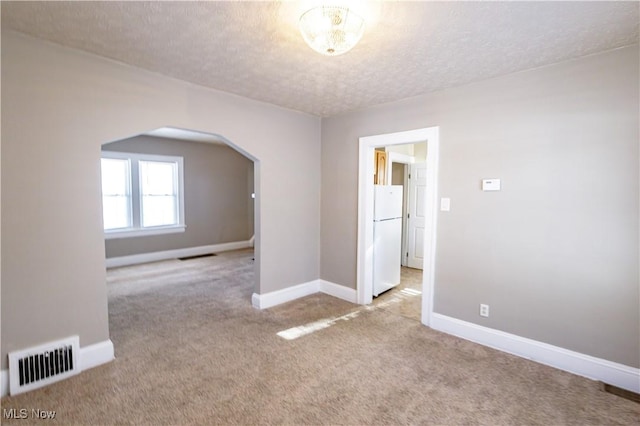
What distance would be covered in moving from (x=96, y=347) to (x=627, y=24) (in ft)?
14.4

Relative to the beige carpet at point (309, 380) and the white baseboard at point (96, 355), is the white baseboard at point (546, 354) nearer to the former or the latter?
the beige carpet at point (309, 380)

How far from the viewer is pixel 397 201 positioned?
4.57m

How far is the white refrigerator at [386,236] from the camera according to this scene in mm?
4152

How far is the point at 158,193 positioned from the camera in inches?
258

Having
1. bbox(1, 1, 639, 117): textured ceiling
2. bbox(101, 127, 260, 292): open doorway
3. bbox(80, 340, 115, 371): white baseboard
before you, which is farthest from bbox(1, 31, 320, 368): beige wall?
bbox(101, 127, 260, 292): open doorway

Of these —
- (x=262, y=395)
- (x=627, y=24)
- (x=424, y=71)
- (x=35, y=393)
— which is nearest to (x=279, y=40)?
(x=424, y=71)

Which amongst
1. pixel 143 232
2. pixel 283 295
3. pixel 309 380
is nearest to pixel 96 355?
pixel 309 380

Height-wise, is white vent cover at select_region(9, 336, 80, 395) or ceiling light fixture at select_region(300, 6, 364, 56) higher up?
ceiling light fixture at select_region(300, 6, 364, 56)

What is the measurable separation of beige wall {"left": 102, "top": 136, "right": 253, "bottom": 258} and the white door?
13.7 ft

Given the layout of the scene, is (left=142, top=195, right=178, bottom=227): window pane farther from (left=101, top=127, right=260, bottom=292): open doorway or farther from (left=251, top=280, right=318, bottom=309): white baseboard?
Answer: (left=251, top=280, right=318, bottom=309): white baseboard

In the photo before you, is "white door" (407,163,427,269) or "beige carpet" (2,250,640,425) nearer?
"beige carpet" (2,250,640,425)

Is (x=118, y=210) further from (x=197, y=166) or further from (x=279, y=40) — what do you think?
(x=279, y=40)

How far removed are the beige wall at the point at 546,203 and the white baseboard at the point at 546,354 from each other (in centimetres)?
7

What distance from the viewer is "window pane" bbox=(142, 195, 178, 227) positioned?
640 cm
